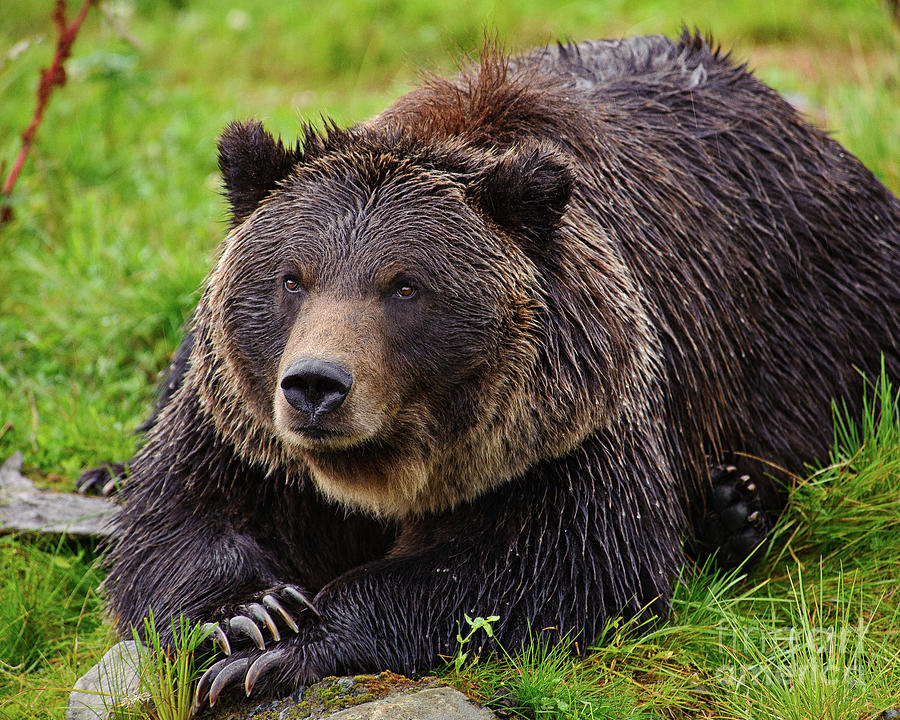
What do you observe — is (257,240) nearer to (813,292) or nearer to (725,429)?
(725,429)

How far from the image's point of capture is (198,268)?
22.0 ft

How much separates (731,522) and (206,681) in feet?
7.31

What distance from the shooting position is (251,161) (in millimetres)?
4082

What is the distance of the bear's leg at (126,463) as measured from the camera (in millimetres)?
4984

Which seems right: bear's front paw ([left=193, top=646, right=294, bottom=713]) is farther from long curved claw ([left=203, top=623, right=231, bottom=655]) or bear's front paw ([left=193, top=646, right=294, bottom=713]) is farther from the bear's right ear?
the bear's right ear

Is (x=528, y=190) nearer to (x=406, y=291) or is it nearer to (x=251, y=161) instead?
(x=406, y=291)

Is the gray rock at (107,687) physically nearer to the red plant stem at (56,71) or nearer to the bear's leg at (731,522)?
the bear's leg at (731,522)

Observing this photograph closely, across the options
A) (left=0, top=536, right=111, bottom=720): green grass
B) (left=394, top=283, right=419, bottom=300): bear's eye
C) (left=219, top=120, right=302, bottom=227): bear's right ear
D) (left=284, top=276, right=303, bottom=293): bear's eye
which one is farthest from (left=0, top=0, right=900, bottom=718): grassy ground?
(left=394, top=283, right=419, bottom=300): bear's eye

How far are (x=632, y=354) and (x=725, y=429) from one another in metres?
0.99

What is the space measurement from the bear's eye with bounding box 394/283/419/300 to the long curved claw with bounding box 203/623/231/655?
1.27 metres

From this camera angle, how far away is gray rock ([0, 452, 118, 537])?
5074mm

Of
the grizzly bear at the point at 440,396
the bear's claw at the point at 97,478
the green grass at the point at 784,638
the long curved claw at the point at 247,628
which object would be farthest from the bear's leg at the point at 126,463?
the green grass at the point at 784,638

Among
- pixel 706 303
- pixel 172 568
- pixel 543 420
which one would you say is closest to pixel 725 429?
pixel 706 303

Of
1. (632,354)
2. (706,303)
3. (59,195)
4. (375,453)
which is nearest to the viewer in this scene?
(375,453)
